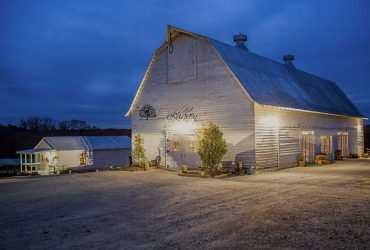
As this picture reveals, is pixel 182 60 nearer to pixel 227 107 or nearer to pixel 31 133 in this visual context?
pixel 227 107

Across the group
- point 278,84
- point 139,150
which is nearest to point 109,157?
point 139,150

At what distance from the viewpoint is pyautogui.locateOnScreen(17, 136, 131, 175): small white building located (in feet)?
109

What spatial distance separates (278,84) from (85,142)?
21444 mm

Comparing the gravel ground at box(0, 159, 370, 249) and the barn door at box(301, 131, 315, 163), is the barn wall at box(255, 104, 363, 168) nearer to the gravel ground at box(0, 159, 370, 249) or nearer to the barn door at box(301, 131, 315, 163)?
the barn door at box(301, 131, 315, 163)

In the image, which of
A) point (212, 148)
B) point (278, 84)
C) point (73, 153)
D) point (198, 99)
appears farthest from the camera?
point (73, 153)

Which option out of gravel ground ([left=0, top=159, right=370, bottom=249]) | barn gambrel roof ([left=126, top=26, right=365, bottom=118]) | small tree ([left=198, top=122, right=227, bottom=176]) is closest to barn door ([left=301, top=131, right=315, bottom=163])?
barn gambrel roof ([left=126, top=26, right=365, bottom=118])

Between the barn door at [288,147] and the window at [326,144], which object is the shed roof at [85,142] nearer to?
the barn door at [288,147]

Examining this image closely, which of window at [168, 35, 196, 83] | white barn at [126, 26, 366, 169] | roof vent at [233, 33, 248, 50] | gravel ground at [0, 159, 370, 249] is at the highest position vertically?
roof vent at [233, 33, 248, 50]

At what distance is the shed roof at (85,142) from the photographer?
33.9 meters

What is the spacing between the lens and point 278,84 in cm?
2181

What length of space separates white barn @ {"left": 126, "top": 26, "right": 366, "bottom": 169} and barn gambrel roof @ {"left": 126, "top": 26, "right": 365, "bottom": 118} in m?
0.07

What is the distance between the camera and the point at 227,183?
46.4 ft

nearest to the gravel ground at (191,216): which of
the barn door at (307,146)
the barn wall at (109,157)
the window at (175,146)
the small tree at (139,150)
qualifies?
the window at (175,146)

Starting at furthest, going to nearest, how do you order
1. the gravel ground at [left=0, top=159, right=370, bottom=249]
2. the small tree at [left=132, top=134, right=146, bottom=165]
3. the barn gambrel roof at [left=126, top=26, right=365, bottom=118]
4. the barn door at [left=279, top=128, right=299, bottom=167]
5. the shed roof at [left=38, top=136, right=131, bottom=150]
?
the shed roof at [left=38, top=136, right=131, bottom=150] → the small tree at [left=132, top=134, right=146, bottom=165] → the barn door at [left=279, top=128, right=299, bottom=167] → the barn gambrel roof at [left=126, top=26, right=365, bottom=118] → the gravel ground at [left=0, top=159, right=370, bottom=249]
